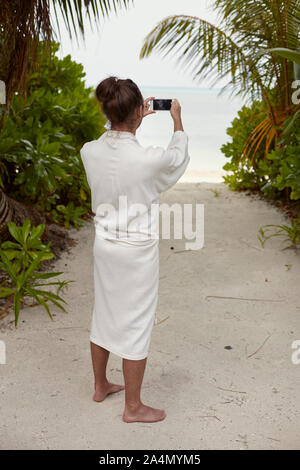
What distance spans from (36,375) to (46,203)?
75.7 inches

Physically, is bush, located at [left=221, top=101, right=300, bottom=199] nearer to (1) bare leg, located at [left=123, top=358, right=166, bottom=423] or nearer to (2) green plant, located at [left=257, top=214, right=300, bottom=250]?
(2) green plant, located at [left=257, top=214, right=300, bottom=250]

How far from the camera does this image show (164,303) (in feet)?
11.9

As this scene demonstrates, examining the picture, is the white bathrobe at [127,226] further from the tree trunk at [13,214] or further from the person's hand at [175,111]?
the tree trunk at [13,214]

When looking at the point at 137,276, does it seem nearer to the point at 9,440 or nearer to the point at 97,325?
the point at 97,325

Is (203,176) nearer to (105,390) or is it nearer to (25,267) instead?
(25,267)

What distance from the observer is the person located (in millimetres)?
2096

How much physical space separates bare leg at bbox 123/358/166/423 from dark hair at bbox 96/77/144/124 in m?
1.04

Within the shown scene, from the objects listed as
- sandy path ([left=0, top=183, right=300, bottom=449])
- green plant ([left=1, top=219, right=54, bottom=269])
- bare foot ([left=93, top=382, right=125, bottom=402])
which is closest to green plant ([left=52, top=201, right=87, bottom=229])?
sandy path ([left=0, top=183, right=300, bottom=449])

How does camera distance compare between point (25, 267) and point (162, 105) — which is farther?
point (25, 267)

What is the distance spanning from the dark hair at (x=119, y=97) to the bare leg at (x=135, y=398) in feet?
3.40

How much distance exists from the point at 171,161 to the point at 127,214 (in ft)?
0.92

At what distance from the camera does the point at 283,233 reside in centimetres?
484

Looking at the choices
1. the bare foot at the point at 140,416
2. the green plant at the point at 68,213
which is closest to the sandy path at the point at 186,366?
the bare foot at the point at 140,416

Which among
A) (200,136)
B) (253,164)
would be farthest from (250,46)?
(200,136)
